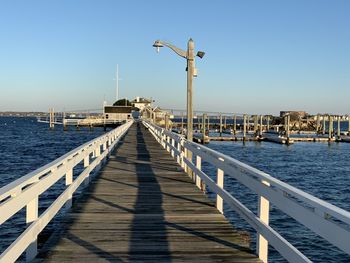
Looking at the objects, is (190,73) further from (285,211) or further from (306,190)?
(306,190)

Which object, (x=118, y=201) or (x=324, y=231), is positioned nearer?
(x=324, y=231)

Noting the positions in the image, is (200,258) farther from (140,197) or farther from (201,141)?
(201,141)

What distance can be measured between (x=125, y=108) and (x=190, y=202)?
110276 millimetres

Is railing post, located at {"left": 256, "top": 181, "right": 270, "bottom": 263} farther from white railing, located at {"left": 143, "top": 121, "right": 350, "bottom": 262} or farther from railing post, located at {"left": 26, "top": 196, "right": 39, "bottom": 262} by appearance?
railing post, located at {"left": 26, "top": 196, "right": 39, "bottom": 262}

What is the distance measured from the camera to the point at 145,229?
700 centimetres

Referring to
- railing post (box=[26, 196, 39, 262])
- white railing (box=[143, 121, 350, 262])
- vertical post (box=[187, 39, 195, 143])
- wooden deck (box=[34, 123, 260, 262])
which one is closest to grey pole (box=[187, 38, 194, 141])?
vertical post (box=[187, 39, 195, 143])

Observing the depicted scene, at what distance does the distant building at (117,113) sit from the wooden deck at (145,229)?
102943 mm

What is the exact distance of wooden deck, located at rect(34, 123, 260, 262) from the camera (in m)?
5.69

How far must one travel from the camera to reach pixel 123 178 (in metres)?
13.1

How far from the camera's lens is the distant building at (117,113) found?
374 feet

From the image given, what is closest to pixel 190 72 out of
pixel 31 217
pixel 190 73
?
pixel 190 73

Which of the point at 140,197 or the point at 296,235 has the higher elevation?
the point at 140,197

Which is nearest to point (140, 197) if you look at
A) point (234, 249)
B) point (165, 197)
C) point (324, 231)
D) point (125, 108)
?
point (165, 197)

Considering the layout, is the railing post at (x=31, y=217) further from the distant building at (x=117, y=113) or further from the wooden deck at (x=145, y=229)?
the distant building at (x=117, y=113)
